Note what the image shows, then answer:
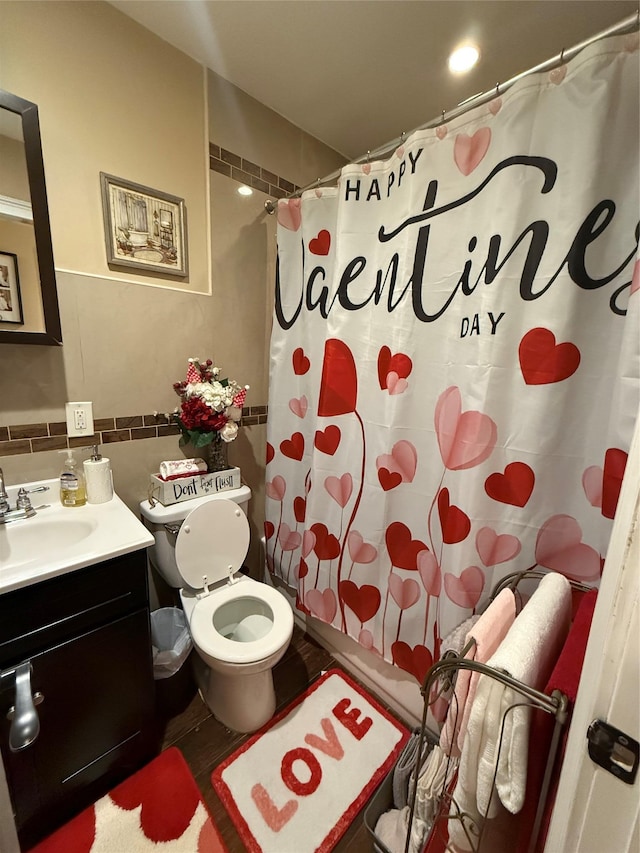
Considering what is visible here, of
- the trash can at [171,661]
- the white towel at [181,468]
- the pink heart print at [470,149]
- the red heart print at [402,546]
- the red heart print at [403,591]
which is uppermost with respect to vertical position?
the pink heart print at [470,149]

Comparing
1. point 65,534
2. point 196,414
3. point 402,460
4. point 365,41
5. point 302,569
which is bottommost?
point 302,569

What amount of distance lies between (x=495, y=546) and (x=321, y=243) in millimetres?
1263

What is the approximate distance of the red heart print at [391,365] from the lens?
1.14 meters

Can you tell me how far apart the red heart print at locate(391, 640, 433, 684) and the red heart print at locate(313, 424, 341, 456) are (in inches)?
30.2

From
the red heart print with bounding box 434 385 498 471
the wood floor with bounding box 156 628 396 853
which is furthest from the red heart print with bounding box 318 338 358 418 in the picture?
the wood floor with bounding box 156 628 396 853

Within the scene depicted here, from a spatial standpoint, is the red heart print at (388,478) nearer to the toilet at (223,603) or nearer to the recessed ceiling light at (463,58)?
the toilet at (223,603)

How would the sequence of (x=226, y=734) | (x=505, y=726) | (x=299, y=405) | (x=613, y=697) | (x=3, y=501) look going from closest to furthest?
(x=613, y=697)
(x=505, y=726)
(x=3, y=501)
(x=226, y=734)
(x=299, y=405)

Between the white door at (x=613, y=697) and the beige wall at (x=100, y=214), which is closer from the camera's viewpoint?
the white door at (x=613, y=697)

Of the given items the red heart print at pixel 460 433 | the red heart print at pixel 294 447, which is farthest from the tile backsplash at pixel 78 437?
the red heart print at pixel 460 433

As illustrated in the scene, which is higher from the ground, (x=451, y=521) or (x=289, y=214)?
Result: (x=289, y=214)

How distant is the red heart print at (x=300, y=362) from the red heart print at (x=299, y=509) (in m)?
0.60

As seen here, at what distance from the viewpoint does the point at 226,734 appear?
4.30 feet

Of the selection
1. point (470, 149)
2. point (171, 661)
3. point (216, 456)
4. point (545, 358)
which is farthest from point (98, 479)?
point (470, 149)

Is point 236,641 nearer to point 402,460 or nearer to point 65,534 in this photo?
point 65,534
